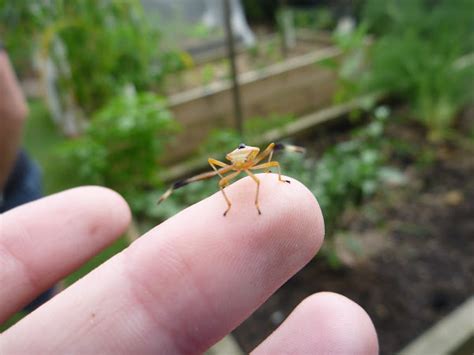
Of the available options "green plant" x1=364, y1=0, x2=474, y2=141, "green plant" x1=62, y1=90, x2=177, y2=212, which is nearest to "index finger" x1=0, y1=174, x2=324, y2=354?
"green plant" x1=62, y1=90, x2=177, y2=212

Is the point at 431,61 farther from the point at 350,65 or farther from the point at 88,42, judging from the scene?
the point at 88,42

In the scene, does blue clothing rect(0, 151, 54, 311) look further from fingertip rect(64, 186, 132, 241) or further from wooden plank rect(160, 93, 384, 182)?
wooden plank rect(160, 93, 384, 182)

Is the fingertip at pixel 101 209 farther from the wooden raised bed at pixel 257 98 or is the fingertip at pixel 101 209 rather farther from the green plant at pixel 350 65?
the green plant at pixel 350 65

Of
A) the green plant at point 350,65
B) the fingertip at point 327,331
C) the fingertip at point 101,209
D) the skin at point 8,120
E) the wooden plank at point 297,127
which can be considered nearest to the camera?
the fingertip at point 327,331

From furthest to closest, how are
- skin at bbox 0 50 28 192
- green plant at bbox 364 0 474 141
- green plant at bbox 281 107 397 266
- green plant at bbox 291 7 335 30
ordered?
green plant at bbox 291 7 335 30
green plant at bbox 364 0 474 141
green plant at bbox 281 107 397 266
skin at bbox 0 50 28 192

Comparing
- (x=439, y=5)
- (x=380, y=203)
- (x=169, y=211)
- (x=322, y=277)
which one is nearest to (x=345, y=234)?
(x=322, y=277)

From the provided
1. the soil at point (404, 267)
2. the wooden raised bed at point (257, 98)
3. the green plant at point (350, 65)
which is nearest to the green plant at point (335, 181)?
the soil at point (404, 267)
